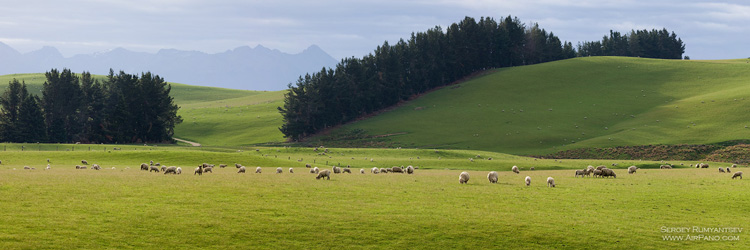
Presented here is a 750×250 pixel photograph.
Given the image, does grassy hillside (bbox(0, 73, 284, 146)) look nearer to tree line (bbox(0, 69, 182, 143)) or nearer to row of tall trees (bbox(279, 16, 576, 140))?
row of tall trees (bbox(279, 16, 576, 140))

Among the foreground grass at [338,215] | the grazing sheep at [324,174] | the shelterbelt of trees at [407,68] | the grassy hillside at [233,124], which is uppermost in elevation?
the shelterbelt of trees at [407,68]

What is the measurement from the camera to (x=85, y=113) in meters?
115

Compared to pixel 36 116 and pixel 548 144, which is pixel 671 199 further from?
pixel 36 116

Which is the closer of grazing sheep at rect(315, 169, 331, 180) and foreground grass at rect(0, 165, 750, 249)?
foreground grass at rect(0, 165, 750, 249)

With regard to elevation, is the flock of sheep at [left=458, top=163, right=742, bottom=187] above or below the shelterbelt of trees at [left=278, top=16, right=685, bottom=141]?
below

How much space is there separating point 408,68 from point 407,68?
0.93 feet

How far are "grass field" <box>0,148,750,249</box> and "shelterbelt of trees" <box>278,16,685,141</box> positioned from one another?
272 ft

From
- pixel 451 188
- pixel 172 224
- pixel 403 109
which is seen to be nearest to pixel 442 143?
pixel 403 109

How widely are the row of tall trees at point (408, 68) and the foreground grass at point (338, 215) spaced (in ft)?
277

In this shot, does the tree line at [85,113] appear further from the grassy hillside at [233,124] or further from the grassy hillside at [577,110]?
the grassy hillside at [577,110]

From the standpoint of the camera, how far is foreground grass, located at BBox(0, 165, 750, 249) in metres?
23.9

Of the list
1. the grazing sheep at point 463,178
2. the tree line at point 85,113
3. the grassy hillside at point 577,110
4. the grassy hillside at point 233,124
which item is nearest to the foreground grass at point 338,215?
the grazing sheep at point 463,178

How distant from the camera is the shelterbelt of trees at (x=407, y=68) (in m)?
121

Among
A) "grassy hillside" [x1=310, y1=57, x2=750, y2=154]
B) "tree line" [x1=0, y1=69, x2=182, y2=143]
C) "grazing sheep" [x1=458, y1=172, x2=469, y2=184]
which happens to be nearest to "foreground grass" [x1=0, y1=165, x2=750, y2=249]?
"grazing sheep" [x1=458, y1=172, x2=469, y2=184]
